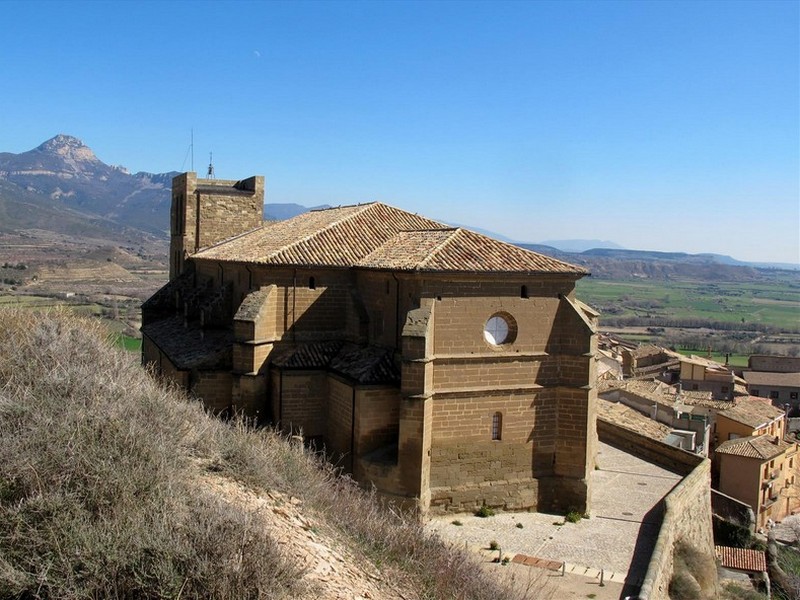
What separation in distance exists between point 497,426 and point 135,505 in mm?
10727

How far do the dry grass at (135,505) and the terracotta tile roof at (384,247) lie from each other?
270 inches

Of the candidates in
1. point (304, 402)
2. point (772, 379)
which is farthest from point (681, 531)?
point (772, 379)

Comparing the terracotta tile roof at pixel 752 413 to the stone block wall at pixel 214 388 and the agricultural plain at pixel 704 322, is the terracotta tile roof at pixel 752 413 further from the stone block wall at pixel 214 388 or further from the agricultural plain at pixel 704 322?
the agricultural plain at pixel 704 322

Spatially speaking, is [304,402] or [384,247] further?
[384,247]

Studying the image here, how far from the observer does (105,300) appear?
6994cm

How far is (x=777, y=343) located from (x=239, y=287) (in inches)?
4206

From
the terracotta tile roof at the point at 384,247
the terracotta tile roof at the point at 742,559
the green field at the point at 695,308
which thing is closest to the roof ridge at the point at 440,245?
the terracotta tile roof at the point at 384,247

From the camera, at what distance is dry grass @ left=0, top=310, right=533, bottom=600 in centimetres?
642

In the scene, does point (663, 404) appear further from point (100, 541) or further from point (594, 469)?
point (100, 541)

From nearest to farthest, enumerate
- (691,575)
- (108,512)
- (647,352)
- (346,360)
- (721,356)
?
(108,512), (691,575), (346,360), (647,352), (721,356)

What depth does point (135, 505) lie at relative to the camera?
719cm

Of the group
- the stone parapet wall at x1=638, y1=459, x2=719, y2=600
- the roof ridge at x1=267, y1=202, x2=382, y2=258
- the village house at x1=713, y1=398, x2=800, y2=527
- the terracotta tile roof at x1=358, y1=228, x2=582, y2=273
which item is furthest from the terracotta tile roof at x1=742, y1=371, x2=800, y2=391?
the terracotta tile roof at x1=358, y1=228, x2=582, y2=273

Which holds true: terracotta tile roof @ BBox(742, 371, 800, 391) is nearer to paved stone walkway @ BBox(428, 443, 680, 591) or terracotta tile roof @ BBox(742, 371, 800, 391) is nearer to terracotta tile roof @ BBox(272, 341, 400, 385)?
paved stone walkway @ BBox(428, 443, 680, 591)

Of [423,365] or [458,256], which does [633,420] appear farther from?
[423,365]
